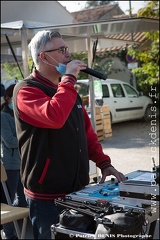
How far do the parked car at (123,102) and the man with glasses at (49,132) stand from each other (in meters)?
11.5

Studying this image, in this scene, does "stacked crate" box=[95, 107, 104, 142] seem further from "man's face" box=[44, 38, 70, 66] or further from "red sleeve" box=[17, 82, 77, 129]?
"red sleeve" box=[17, 82, 77, 129]

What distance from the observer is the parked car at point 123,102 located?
14398 mm

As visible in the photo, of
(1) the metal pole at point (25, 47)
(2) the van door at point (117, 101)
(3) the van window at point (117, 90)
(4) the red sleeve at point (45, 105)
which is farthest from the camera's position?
(3) the van window at point (117, 90)

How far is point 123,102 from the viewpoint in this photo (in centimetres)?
1471

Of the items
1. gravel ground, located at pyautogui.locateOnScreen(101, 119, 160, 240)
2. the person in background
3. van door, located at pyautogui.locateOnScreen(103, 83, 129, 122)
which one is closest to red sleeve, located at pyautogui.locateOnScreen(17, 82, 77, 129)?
the person in background

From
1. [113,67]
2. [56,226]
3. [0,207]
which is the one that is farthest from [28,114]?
[113,67]

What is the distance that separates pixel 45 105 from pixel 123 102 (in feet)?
41.4

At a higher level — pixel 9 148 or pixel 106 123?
pixel 9 148

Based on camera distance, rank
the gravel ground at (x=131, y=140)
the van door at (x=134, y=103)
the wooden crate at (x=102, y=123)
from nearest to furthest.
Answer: the gravel ground at (x=131, y=140) < the wooden crate at (x=102, y=123) < the van door at (x=134, y=103)

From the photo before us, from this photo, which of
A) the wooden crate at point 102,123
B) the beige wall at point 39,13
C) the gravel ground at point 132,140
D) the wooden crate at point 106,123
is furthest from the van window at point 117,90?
the wooden crate at point 106,123

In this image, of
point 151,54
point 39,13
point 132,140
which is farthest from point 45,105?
point 39,13

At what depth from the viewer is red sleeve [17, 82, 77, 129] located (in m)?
2.18

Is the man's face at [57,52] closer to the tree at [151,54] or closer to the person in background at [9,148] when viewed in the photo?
the person in background at [9,148]

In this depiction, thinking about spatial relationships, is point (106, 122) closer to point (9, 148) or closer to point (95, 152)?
point (9, 148)
